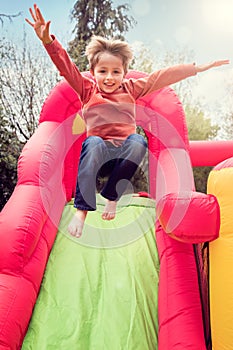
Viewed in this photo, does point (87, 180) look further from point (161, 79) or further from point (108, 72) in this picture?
point (161, 79)

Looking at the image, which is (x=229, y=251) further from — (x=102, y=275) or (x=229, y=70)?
(x=229, y=70)

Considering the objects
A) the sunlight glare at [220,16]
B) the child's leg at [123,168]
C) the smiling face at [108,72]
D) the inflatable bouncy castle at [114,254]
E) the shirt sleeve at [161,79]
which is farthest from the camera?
A: the sunlight glare at [220,16]

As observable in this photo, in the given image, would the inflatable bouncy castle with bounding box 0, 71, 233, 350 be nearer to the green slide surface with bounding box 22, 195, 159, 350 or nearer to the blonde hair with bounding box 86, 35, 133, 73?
the green slide surface with bounding box 22, 195, 159, 350

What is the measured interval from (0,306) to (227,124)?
4075 millimetres

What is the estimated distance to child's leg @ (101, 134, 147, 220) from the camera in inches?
63.9

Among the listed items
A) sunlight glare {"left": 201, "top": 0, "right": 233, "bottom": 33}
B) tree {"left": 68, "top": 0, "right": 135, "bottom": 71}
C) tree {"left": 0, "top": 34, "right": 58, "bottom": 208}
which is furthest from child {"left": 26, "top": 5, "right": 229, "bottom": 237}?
tree {"left": 68, "top": 0, "right": 135, "bottom": 71}

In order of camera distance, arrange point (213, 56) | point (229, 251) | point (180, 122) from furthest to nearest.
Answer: point (213, 56), point (180, 122), point (229, 251)

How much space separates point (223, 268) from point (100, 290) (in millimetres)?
670

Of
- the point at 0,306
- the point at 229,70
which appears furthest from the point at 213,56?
the point at 0,306

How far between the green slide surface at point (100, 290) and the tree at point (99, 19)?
3377mm

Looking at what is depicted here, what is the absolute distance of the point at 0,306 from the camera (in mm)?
1623

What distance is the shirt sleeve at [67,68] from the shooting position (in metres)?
1.63

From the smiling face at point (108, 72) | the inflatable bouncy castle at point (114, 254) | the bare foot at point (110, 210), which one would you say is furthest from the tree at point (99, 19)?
the bare foot at point (110, 210)

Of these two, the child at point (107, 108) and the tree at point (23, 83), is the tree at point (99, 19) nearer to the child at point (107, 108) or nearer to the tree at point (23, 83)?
the tree at point (23, 83)
